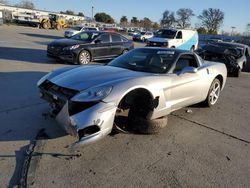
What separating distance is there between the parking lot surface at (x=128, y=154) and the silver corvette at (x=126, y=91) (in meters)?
0.31

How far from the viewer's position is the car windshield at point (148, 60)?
489 centimetres

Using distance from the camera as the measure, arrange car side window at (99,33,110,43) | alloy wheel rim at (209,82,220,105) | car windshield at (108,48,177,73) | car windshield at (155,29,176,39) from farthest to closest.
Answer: car windshield at (155,29,176,39)
car side window at (99,33,110,43)
alloy wheel rim at (209,82,220,105)
car windshield at (108,48,177,73)

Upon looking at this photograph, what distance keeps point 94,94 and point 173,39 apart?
603 inches

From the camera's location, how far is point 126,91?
12.8 ft

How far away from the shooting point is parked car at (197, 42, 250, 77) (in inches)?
462

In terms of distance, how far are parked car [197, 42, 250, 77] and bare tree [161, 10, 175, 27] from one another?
8772 centimetres

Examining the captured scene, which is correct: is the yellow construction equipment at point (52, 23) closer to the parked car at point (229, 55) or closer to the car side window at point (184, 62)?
the parked car at point (229, 55)

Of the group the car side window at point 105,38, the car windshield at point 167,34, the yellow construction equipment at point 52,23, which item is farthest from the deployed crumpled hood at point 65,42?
the yellow construction equipment at point 52,23

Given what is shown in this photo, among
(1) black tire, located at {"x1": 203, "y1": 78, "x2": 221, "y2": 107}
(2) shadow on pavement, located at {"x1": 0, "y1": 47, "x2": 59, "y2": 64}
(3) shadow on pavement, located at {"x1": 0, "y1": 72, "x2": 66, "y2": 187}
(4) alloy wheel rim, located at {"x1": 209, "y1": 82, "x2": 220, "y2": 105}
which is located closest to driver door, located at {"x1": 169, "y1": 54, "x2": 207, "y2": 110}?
(1) black tire, located at {"x1": 203, "y1": 78, "x2": 221, "y2": 107}

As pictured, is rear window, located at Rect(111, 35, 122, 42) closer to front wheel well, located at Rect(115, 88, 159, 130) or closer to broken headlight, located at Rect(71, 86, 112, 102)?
front wheel well, located at Rect(115, 88, 159, 130)

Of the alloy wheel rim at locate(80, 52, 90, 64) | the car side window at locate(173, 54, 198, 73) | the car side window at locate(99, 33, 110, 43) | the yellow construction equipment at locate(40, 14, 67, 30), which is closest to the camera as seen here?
the car side window at locate(173, 54, 198, 73)

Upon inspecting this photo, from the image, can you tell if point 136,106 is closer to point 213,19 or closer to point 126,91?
point 126,91

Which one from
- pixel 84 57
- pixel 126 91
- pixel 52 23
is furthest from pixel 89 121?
pixel 52 23

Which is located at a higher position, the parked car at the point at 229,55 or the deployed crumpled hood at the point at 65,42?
the deployed crumpled hood at the point at 65,42
